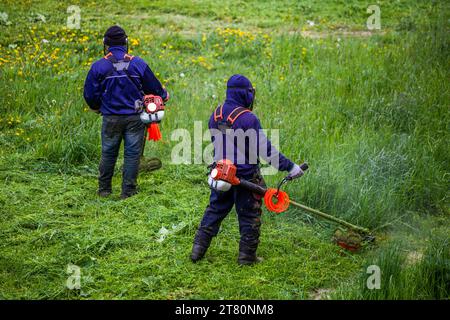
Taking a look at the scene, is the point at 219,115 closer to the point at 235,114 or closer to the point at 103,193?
the point at 235,114

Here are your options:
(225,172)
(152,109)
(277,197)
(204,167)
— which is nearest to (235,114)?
(225,172)

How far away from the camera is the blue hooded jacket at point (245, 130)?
228 inches

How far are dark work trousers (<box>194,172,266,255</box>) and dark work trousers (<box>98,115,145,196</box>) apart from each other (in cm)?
177

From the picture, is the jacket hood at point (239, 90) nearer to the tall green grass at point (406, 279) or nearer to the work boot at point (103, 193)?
the tall green grass at point (406, 279)

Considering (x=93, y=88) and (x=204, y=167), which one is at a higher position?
(x=93, y=88)

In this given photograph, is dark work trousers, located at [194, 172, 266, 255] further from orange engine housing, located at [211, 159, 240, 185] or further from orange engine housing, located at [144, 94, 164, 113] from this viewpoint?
orange engine housing, located at [144, 94, 164, 113]

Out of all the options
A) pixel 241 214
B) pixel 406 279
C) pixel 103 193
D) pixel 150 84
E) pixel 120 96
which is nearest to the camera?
pixel 406 279

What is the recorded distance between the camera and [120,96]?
734cm

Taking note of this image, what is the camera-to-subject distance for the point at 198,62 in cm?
1155

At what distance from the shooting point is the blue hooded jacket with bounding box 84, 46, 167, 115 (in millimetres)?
7293

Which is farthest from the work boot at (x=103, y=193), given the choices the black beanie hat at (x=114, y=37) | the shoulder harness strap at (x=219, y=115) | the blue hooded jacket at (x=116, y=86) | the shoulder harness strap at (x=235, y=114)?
the shoulder harness strap at (x=235, y=114)

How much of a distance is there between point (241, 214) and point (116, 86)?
2.32m

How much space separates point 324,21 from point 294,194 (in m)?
7.46

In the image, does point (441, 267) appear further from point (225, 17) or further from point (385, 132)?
point (225, 17)
